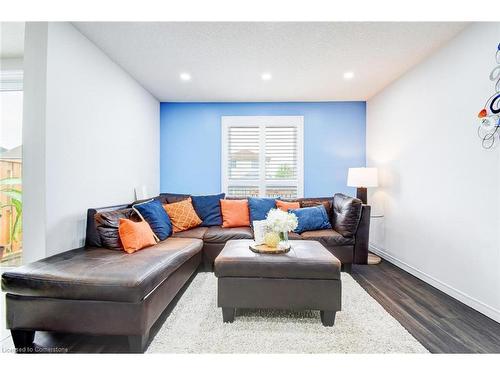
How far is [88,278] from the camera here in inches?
63.5

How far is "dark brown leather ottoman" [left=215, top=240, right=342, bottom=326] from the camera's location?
6.35 feet

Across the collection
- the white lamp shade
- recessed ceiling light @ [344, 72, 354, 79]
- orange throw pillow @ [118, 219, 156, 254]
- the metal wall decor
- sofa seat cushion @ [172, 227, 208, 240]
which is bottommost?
sofa seat cushion @ [172, 227, 208, 240]

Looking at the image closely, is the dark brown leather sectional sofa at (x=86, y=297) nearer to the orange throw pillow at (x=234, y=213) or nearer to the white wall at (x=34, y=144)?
the white wall at (x=34, y=144)

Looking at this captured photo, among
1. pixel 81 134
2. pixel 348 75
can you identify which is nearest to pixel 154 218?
pixel 81 134

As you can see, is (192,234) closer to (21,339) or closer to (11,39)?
(21,339)

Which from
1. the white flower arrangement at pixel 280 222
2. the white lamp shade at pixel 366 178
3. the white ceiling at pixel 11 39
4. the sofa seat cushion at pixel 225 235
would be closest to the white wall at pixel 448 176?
the white lamp shade at pixel 366 178

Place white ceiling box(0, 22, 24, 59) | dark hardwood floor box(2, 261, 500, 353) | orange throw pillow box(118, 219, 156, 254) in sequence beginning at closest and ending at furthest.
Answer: dark hardwood floor box(2, 261, 500, 353)
orange throw pillow box(118, 219, 156, 254)
white ceiling box(0, 22, 24, 59)

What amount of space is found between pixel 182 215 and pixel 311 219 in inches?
71.1

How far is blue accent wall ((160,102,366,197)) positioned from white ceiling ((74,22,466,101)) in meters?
0.59

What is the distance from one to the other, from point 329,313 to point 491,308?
1.41m

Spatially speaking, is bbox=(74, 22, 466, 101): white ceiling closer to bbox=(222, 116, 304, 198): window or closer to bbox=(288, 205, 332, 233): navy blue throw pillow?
bbox=(222, 116, 304, 198): window

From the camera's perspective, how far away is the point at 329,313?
76.2 inches

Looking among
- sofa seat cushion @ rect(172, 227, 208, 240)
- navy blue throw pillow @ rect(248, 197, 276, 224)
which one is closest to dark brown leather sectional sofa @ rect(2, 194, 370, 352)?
sofa seat cushion @ rect(172, 227, 208, 240)
